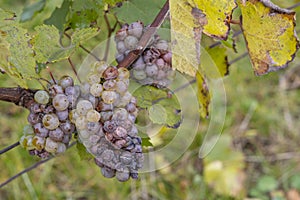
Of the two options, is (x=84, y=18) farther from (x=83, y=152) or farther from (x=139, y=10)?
(x=83, y=152)

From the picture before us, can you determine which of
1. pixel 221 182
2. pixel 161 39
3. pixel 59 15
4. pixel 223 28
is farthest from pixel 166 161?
pixel 223 28

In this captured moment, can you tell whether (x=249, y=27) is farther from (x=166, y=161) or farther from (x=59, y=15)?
(x=166, y=161)

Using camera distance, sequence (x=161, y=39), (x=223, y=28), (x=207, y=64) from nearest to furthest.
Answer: (x=223, y=28) < (x=161, y=39) < (x=207, y=64)

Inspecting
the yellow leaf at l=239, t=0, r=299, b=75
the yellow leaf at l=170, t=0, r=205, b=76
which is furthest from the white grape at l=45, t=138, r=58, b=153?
the yellow leaf at l=239, t=0, r=299, b=75

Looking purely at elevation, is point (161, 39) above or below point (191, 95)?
above

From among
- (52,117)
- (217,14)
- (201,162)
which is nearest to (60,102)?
(52,117)

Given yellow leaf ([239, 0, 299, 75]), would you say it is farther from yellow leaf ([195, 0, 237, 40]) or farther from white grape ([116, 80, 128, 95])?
white grape ([116, 80, 128, 95])
